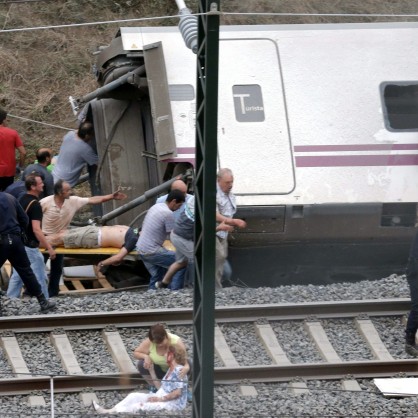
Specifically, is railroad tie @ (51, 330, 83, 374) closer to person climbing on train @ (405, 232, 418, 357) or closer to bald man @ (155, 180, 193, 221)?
bald man @ (155, 180, 193, 221)

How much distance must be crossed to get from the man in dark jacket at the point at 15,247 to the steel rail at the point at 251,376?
160 centimetres

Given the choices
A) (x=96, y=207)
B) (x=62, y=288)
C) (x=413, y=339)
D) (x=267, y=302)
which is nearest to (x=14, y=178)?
(x=96, y=207)

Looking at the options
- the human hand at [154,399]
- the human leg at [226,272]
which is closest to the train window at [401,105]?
the human leg at [226,272]

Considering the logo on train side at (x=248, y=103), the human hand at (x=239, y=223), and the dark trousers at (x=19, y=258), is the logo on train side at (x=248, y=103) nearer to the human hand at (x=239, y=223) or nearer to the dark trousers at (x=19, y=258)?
the human hand at (x=239, y=223)

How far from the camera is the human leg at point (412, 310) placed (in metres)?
10.9

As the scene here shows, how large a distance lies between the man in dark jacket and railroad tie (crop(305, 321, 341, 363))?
2.55 m

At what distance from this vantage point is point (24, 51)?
20297 millimetres

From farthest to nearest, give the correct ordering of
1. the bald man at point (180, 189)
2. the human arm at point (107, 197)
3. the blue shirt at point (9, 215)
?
the human arm at point (107, 197)
the bald man at point (180, 189)
the blue shirt at point (9, 215)

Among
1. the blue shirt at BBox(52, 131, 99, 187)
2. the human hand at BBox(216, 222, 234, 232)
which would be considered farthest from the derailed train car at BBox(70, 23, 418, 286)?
the human hand at BBox(216, 222, 234, 232)

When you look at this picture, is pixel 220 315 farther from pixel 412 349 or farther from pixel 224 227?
pixel 412 349

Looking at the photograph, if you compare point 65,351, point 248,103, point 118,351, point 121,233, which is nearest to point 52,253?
point 121,233

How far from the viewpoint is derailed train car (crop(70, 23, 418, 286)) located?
14141 mm

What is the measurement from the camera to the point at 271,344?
11125 millimetres

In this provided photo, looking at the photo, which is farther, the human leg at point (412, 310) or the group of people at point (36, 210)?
the group of people at point (36, 210)
